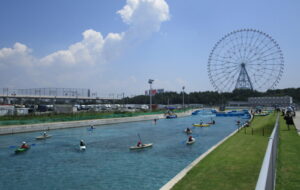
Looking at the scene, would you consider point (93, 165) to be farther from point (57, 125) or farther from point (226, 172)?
point (57, 125)

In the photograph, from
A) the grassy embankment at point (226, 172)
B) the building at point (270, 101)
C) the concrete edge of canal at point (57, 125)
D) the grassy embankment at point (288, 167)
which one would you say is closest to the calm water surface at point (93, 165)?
the grassy embankment at point (226, 172)

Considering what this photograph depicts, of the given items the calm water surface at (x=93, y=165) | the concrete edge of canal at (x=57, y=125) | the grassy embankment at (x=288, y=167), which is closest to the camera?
the grassy embankment at (x=288, y=167)

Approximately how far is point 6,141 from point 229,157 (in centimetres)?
3468

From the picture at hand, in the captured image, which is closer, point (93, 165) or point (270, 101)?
point (93, 165)

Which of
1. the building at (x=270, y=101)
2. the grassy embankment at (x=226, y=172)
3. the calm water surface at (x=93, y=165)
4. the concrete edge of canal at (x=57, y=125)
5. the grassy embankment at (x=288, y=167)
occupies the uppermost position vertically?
the building at (x=270, y=101)

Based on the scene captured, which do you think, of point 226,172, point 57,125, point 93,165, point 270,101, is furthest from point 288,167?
point 270,101

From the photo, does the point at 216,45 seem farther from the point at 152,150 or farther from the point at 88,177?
the point at 88,177

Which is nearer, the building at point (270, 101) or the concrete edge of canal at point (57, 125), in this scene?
the concrete edge of canal at point (57, 125)

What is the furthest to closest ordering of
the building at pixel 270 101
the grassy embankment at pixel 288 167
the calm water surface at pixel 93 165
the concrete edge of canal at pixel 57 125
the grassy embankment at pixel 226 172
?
the building at pixel 270 101 → the concrete edge of canal at pixel 57 125 → the calm water surface at pixel 93 165 → the grassy embankment at pixel 226 172 → the grassy embankment at pixel 288 167

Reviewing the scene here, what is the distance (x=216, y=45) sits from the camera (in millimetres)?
87125

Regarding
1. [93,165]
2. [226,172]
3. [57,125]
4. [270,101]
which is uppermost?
[270,101]

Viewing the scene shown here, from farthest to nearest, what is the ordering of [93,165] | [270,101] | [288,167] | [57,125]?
[270,101] → [57,125] → [93,165] → [288,167]

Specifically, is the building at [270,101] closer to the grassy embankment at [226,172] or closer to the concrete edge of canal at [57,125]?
the concrete edge of canal at [57,125]

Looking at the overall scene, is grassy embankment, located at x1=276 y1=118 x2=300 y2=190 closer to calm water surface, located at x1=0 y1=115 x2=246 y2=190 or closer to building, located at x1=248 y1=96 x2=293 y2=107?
calm water surface, located at x1=0 y1=115 x2=246 y2=190
